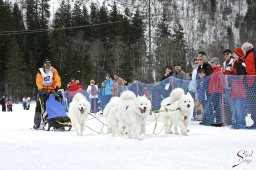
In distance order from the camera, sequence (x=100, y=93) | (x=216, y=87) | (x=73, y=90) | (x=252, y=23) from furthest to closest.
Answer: (x=252, y=23) → (x=73, y=90) → (x=100, y=93) → (x=216, y=87)

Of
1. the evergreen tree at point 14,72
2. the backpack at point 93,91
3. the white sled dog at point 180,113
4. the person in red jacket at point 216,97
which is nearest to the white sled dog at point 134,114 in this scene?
the white sled dog at point 180,113

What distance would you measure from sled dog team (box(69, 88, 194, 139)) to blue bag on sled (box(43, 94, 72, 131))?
120cm

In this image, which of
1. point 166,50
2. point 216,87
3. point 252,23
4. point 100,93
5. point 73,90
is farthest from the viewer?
point 252,23

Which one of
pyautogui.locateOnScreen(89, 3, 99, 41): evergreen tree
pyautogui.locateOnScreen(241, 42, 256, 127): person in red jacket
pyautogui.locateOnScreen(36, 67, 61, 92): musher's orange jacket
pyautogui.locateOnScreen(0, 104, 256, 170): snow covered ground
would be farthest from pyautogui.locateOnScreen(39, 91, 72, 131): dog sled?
pyautogui.locateOnScreen(89, 3, 99, 41): evergreen tree

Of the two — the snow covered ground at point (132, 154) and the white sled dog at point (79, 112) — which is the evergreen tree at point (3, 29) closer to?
the white sled dog at point (79, 112)

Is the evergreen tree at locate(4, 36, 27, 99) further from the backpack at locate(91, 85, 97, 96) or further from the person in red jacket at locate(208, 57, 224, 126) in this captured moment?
the person in red jacket at locate(208, 57, 224, 126)

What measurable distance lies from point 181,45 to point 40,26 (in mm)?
18384

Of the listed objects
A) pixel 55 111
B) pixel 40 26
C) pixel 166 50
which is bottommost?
pixel 55 111

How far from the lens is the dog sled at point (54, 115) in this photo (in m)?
10.5

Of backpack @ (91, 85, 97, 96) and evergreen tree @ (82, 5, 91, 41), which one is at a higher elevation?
evergreen tree @ (82, 5, 91, 41)

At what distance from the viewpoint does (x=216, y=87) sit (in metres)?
10.5

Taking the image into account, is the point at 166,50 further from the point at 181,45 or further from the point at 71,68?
the point at 71,68

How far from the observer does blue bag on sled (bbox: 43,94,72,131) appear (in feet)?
34.4

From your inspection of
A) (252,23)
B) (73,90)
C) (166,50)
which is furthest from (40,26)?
(252,23)
